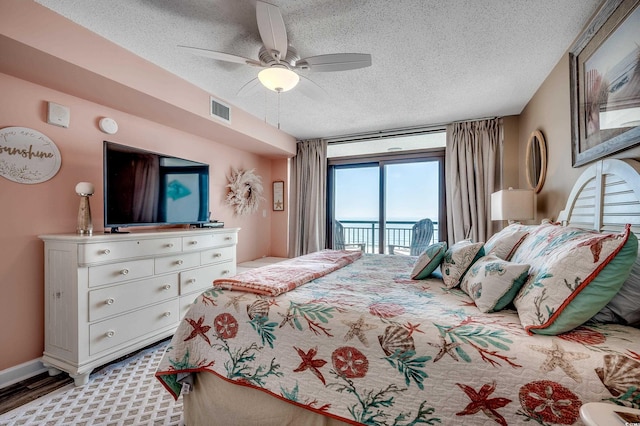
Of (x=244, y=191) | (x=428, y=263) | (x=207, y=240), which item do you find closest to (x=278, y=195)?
(x=244, y=191)

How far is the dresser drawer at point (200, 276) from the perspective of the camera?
2650 mm

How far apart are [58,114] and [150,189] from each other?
0.85 m

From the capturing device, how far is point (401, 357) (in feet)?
3.42

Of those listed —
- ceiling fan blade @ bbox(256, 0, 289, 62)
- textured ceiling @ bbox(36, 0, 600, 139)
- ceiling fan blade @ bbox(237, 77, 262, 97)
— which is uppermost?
textured ceiling @ bbox(36, 0, 600, 139)

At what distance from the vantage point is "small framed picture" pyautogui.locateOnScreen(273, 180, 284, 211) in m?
4.94

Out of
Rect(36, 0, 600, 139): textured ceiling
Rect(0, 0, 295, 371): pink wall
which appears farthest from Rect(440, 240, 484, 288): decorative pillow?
Rect(0, 0, 295, 371): pink wall

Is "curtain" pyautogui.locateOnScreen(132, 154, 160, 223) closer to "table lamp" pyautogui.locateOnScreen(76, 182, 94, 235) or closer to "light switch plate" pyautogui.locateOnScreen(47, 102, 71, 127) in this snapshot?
"table lamp" pyautogui.locateOnScreen(76, 182, 94, 235)

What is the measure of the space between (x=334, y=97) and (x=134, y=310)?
9.16ft

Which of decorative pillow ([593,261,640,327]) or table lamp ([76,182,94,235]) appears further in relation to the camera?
table lamp ([76,182,94,235])

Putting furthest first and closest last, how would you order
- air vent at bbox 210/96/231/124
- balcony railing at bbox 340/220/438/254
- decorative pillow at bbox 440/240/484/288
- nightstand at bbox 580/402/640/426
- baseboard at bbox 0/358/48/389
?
balcony railing at bbox 340/220/438/254
air vent at bbox 210/96/231/124
baseboard at bbox 0/358/48/389
decorative pillow at bbox 440/240/484/288
nightstand at bbox 580/402/640/426

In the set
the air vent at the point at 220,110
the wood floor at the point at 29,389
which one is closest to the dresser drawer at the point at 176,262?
the wood floor at the point at 29,389

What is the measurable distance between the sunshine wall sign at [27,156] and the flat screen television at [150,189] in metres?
0.39

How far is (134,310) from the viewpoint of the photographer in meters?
2.22

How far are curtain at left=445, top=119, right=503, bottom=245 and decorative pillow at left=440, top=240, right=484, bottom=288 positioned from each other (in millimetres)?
2239
